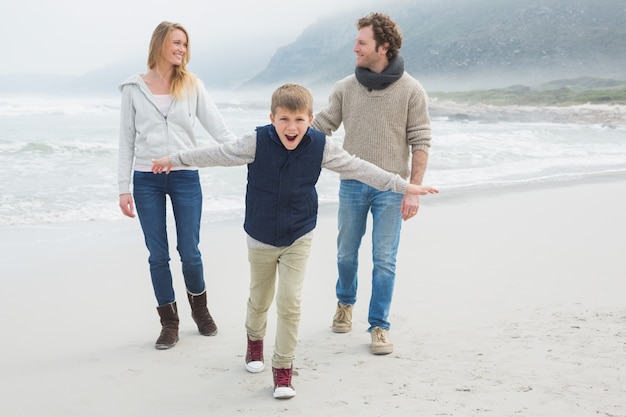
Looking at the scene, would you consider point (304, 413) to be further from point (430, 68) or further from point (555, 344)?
point (430, 68)

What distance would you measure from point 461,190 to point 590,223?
317cm

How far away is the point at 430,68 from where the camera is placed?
409 ft

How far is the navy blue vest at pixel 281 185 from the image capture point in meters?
3.30

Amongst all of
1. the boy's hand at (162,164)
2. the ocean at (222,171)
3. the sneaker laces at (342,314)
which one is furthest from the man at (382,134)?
the ocean at (222,171)

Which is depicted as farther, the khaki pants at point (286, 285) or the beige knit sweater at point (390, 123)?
the beige knit sweater at point (390, 123)

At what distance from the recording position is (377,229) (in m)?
4.05

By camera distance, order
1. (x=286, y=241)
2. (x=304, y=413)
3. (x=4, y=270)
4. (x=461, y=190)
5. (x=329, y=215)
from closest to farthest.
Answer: (x=304, y=413), (x=286, y=241), (x=4, y=270), (x=329, y=215), (x=461, y=190)

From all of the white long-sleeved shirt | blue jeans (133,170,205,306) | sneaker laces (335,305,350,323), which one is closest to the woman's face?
the white long-sleeved shirt

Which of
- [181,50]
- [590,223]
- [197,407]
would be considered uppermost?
[181,50]

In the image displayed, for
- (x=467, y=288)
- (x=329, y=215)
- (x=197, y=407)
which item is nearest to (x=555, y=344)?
(x=467, y=288)

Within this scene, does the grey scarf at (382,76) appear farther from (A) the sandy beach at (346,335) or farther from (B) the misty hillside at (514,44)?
(B) the misty hillside at (514,44)

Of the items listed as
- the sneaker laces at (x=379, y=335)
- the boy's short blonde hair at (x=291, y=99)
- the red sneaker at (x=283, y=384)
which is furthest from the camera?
the sneaker laces at (x=379, y=335)

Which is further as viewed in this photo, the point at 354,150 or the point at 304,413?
the point at 354,150

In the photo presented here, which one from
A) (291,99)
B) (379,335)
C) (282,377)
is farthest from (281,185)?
(379,335)
